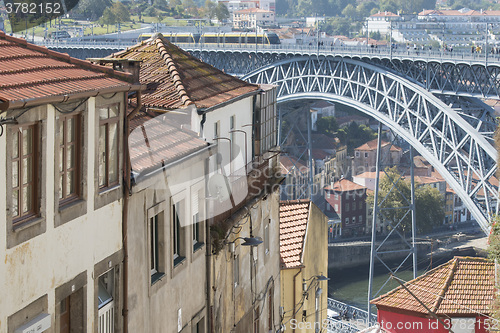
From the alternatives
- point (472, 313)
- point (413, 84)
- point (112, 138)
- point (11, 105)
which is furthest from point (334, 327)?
point (11, 105)

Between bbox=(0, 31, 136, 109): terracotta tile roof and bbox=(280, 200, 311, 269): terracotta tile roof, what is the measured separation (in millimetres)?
6842

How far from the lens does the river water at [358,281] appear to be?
3828 centimetres

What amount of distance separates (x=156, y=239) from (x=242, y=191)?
221 cm

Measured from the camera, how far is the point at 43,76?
504cm

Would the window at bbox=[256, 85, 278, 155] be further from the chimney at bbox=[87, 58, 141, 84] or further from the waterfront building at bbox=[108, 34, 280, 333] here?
the chimney at bbox=[87, 58, 141, 84]

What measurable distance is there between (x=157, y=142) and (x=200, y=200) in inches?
40.3

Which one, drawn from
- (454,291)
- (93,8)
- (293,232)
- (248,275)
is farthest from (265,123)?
(93,8)

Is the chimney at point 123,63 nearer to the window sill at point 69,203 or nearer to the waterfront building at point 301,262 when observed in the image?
the window sill at point 69,203

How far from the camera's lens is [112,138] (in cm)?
567

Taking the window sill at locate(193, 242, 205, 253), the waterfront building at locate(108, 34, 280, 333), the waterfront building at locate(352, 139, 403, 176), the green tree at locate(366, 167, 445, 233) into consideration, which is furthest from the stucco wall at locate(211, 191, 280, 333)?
the waterfront building at locate(352, 139, 403, 176)

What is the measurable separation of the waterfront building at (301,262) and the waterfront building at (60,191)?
245 inches

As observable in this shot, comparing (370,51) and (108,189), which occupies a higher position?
(370,51)

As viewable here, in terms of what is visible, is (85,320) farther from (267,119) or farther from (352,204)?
(352,204)

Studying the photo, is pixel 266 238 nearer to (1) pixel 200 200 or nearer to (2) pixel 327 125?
(1) pixel 200 200
